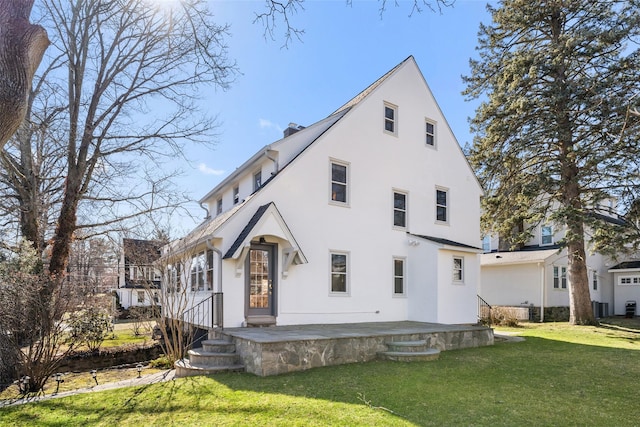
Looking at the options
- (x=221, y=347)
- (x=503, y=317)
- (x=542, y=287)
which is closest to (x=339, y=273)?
(x=221, y=347)

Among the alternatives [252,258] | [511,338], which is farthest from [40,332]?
[511,338]

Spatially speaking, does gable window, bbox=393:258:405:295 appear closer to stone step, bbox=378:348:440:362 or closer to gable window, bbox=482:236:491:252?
stone step, bbox=378:348:440:362

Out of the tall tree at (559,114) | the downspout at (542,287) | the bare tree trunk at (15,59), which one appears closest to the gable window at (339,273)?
the bare tree trunk at (15,59)

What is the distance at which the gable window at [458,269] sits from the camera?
14195 millimetres

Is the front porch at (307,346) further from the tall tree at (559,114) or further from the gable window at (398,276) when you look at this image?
the tall tree at (559,114)

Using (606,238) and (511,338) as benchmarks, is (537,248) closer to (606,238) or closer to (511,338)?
(606,238)

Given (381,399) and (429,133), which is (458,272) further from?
(381,399)

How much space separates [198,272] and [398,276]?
6873 millimetres

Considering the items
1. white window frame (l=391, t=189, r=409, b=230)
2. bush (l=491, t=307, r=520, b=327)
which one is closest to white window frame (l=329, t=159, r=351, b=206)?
white window frame (l=391, t=189, r=409, b=230)

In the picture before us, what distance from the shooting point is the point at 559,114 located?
17266 mm

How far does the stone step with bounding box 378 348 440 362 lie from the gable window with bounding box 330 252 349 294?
340 centimetres

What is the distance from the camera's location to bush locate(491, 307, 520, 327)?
18609 mm

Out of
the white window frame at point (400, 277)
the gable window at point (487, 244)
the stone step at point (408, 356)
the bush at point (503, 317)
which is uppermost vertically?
the gable window at point (487, 244)

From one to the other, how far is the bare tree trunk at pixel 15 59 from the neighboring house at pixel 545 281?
74.5 feet
